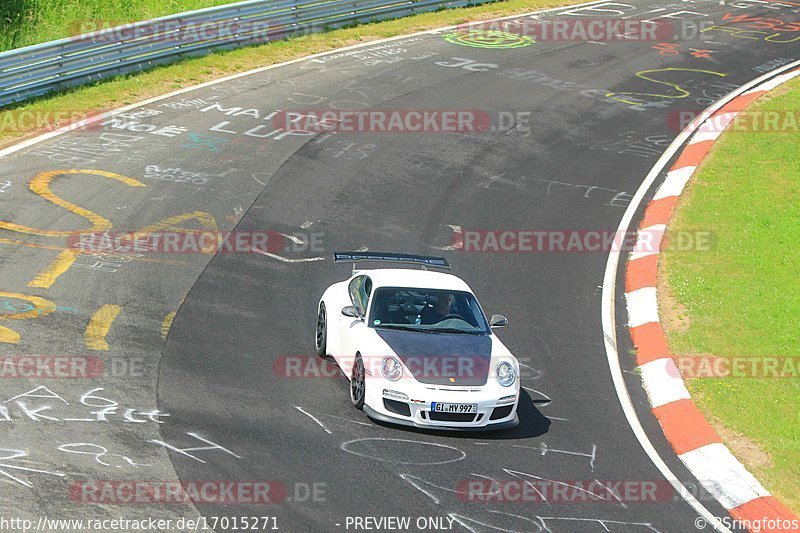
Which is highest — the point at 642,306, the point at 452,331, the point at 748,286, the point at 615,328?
the point at 452,331

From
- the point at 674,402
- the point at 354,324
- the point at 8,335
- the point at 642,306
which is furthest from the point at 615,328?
the point at 8,335

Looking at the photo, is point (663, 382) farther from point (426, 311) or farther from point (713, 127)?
point (713, 127)

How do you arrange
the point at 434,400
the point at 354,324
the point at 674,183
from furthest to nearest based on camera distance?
the point at 674,183 < the point at 354,324 < the point at 434,400

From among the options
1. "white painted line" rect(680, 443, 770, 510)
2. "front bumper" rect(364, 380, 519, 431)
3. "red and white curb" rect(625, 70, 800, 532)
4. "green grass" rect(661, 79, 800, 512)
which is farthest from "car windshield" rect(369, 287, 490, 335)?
"green grass" rect(661, 79, 800, 512)

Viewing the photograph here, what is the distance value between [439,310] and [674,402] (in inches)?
118

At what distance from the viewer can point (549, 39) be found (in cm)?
2791

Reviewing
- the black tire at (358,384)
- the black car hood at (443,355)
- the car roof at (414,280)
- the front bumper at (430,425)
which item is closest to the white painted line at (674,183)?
the car roof at (414,280)

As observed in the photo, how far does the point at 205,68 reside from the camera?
23203 millimetres

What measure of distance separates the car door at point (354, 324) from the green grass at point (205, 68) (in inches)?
355

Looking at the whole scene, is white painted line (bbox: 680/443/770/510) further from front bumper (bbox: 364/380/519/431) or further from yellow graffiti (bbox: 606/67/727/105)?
yellow graffiti (bbox: 606/67/727/105)

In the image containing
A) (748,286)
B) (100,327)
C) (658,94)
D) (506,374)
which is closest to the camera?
(506,374)

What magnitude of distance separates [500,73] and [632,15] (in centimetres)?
800

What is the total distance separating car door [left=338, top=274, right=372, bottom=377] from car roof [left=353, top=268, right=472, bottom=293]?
131 mm

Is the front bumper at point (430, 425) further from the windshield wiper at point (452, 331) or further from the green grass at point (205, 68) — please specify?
the green grass at point (205, 68)
